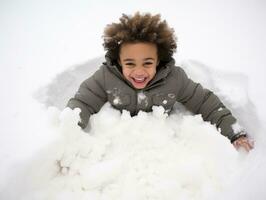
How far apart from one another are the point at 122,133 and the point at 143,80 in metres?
0.26

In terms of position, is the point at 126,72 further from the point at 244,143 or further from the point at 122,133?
the point at 244,143

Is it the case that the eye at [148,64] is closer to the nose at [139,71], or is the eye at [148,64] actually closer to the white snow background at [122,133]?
the nose at [139,71]

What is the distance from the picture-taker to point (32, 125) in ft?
3.90

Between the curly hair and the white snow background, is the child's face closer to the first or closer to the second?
the curly hair

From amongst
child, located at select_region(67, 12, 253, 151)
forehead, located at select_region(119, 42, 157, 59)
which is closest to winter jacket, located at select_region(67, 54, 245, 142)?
child, located at select_region(67, 12, 253, 151)

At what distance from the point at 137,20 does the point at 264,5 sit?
130 centimetres

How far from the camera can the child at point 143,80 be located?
54.5 inches

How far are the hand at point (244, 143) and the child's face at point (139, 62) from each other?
44 cm

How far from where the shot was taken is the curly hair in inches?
54.2

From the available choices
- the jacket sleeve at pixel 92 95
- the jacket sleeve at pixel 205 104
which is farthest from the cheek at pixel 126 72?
the jacket sleeve at pixel 205 104

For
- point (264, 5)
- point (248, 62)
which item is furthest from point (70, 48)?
point (264, 5)

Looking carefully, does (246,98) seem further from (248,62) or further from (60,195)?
(60,195)

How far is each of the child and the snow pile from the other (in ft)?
0.37

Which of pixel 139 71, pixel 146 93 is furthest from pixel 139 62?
pixel 146 93
